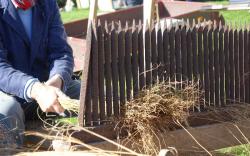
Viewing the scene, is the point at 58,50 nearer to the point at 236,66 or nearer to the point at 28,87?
the point at 28,87

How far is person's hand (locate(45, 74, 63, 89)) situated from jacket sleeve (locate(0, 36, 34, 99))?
0.14 meters

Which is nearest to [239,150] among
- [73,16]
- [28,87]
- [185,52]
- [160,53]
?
[185,52]

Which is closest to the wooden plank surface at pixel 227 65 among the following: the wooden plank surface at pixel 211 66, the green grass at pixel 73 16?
the wooden plank surface at pixel 211 66

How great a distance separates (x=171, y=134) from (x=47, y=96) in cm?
102

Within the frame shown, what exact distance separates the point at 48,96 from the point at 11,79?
0.38 metres

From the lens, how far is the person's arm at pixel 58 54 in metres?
3.76

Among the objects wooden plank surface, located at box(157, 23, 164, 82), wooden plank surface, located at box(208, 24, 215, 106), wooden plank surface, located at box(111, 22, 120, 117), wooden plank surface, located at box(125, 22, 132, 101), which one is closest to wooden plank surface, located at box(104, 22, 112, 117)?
wooden plank surface, located at box(111, 22, 120, 117)

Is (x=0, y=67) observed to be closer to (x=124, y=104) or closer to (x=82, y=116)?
(x=82, y=116)

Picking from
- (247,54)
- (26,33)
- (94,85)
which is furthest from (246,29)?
(26,33)

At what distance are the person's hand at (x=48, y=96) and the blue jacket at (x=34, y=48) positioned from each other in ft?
0.54

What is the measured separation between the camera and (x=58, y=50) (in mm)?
4035

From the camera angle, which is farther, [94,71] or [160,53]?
[160,53]

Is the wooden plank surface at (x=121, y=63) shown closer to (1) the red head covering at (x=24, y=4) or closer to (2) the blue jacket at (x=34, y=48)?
(2) the blue jacket at (x=34, y=48)

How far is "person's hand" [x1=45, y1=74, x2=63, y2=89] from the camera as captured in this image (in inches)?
142
